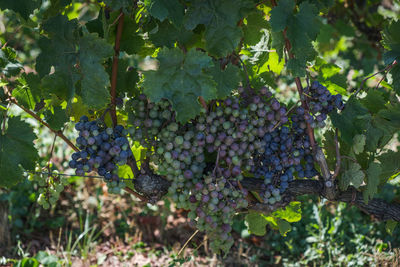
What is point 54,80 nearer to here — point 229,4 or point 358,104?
point 229,4

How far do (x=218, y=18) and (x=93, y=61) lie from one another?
1.50ft

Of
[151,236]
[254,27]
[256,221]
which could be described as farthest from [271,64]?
[151,236]

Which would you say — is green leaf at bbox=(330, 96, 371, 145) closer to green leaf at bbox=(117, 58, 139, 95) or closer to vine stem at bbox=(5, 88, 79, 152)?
green leaf at bbox=(117, 58, 139, 95)

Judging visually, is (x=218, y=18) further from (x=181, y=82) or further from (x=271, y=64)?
(x=271, y=64)

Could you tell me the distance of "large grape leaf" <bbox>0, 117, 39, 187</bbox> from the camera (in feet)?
→ 5.76

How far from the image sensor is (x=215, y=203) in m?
1.72

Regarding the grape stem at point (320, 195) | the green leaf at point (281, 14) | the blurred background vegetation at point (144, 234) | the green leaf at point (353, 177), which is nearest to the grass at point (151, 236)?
the blurred background vegetation at point (144, 234)

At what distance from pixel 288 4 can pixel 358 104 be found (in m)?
0.58

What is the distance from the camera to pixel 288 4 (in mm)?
1522

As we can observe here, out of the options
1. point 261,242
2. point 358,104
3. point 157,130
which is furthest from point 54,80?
point 261,242

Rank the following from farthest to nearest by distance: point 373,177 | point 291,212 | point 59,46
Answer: point 291,212, point 373,177, point 59,46

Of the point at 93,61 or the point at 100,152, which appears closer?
the point at 93,61

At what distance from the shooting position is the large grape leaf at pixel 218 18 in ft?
5.13

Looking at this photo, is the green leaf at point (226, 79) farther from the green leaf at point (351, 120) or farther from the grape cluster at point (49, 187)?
the grape cluster at point (49, 187)
